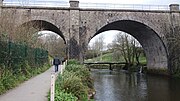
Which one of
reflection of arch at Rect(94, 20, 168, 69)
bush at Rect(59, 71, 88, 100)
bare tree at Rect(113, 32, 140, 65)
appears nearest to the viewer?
bush at Rect(59, 71, 88, 100)

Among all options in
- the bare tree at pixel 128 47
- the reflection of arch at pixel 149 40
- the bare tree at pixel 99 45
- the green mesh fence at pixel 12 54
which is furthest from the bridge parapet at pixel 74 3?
the bare tree at pixel 99 45

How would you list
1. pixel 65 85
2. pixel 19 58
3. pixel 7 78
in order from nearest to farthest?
1. pixel 65 85
2. pixel 7 78
3. pixel 19 58

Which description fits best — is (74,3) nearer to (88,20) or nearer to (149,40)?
(88,20)

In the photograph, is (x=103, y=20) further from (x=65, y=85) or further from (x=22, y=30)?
(x=65, y=85)

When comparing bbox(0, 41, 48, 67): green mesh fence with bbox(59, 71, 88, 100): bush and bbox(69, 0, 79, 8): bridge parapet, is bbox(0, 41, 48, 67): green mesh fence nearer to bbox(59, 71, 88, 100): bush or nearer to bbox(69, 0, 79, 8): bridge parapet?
bbox(59, 71, 88, 100): bush

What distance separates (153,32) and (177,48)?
3311 millimetres

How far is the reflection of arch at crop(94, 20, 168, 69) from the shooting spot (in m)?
29.6

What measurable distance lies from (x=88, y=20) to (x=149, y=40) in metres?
9.79

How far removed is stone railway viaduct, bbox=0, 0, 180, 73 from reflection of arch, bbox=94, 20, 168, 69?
14 centimetres

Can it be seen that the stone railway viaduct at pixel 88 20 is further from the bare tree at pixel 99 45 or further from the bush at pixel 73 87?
the bare tree at pixel 99 45

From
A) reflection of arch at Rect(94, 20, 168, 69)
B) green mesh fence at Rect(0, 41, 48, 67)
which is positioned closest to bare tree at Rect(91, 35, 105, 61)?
reflection of arch at Rect(94, 20, 168, 69)

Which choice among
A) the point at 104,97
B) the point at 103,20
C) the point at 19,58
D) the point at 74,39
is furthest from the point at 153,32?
the point at 19,58

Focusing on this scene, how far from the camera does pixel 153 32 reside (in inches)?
1163

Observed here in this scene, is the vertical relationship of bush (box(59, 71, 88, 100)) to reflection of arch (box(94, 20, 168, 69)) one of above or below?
below
